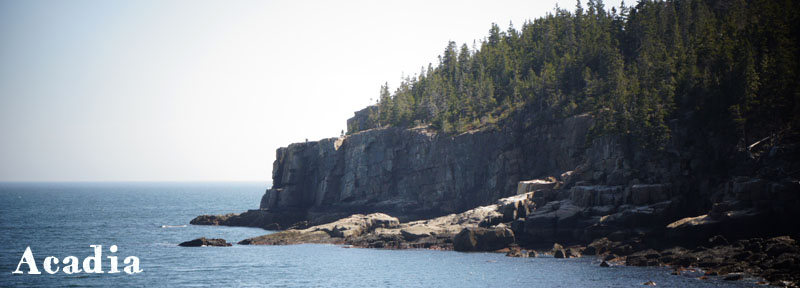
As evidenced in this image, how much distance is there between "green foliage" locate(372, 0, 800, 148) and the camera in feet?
239

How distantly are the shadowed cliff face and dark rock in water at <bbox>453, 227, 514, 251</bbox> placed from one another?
2031 centimetres

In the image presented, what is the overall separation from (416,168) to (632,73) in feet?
129

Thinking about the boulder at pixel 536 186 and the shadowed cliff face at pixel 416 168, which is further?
the shadowed cliff face at pixel 416 168

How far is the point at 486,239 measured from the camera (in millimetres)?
75875

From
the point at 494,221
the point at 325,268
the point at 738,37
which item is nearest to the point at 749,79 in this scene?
the point at 738,37

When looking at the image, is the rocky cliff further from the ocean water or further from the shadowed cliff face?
the ocean water

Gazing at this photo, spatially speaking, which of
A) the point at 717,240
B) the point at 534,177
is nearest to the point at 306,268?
the point at 717,240

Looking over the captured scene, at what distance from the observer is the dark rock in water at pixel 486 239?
7544cm

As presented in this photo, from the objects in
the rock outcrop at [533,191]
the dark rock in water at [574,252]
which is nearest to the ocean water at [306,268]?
the dark rock in water at [574,252]

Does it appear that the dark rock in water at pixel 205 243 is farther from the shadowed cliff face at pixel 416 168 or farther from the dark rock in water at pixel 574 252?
the dark rock in water at pixel 574 252

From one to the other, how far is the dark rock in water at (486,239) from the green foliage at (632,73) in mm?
21264

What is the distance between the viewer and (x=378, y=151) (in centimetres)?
11300

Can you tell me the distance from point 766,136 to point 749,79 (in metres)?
7.14

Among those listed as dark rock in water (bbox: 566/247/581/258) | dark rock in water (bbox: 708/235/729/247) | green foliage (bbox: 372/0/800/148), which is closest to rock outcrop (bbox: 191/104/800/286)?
dark rock in water (bbox: 708/235/729/247)
